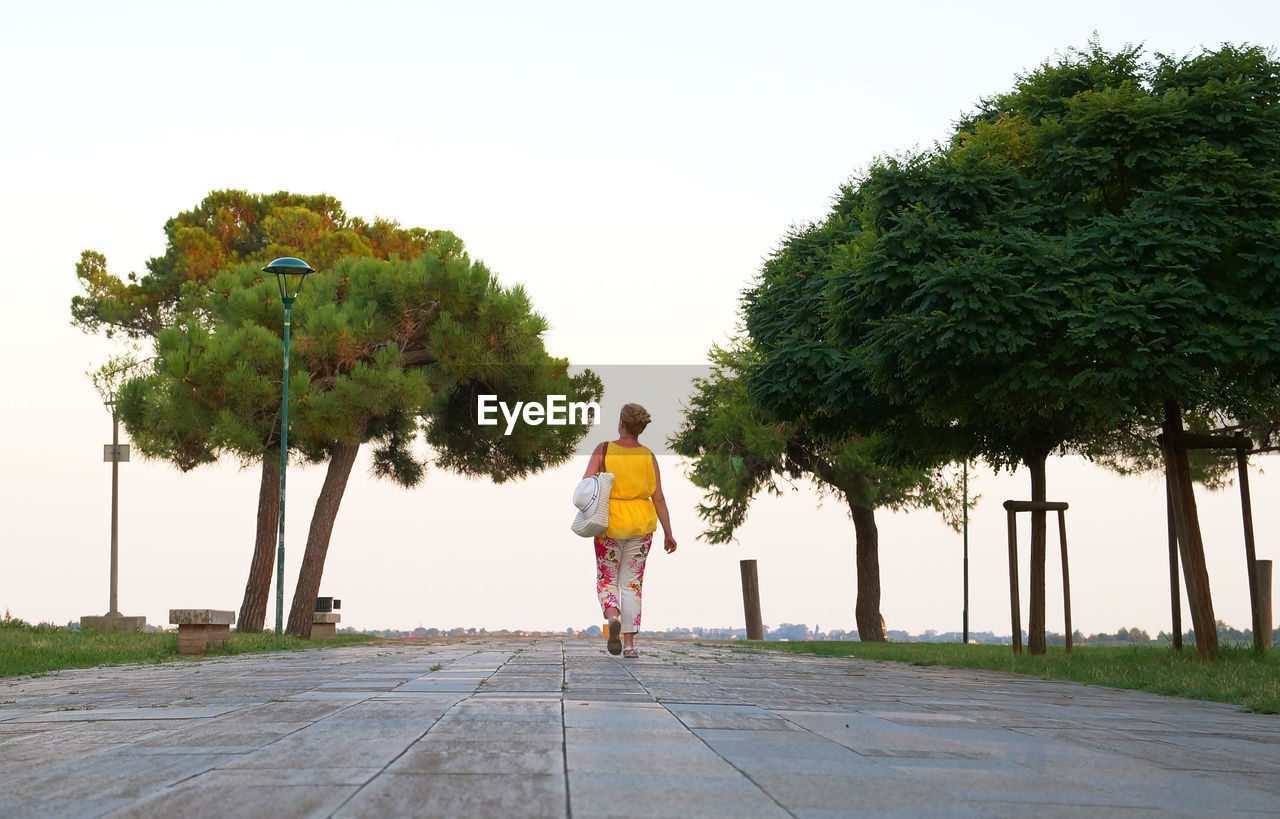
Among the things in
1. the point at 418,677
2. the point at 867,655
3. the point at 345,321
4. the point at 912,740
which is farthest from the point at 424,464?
the point at 912,740

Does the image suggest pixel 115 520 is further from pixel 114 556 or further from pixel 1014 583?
pixel 1014 583

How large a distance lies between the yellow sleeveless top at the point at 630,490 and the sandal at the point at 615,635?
100 cm

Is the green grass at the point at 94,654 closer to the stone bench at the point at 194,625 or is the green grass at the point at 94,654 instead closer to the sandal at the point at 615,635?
the stone bench at the point at 194,625

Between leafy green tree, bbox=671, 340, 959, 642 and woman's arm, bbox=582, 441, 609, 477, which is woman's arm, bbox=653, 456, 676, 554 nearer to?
woman's arm, bbox=582, 441, 609, 477

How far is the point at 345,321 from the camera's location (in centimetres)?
2823

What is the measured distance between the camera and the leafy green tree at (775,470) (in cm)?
3011

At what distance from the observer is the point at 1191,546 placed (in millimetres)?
15133

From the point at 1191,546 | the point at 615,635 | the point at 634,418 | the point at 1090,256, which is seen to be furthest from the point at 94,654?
the point at 1191,546

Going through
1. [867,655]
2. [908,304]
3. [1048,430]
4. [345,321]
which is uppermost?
[345,321]

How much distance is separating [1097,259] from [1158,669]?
15.2 ft

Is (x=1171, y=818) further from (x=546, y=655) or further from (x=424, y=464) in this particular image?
(x=424, y=464)

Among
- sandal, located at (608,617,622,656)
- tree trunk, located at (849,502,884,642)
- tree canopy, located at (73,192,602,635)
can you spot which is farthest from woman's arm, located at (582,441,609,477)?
tree trunk, located at (849,502,884,642)

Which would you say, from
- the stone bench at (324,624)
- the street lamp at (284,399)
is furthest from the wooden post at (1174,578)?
the stone bench at (324,624)

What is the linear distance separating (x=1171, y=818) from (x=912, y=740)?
1.90 metres
